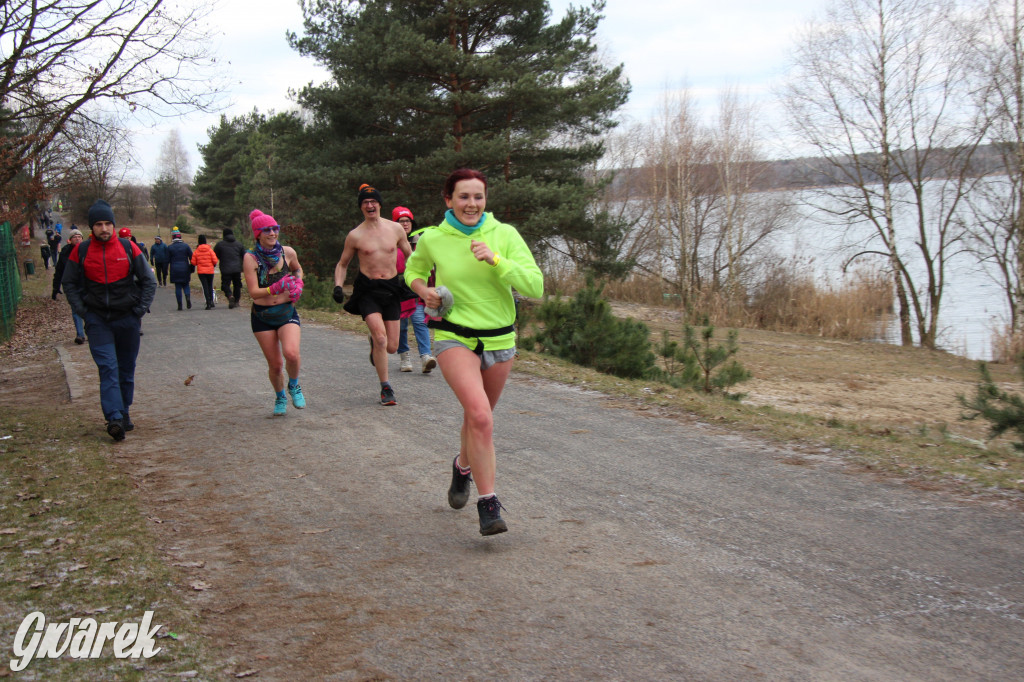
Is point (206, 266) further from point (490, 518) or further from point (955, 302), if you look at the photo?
point (955, 302)

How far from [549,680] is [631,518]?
1951mm

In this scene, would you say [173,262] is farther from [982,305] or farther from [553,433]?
[982,305]

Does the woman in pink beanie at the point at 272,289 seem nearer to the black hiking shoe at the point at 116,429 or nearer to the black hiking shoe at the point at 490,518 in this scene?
the black hiking shoe at the point at 116,429

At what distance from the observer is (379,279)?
877 centimetres

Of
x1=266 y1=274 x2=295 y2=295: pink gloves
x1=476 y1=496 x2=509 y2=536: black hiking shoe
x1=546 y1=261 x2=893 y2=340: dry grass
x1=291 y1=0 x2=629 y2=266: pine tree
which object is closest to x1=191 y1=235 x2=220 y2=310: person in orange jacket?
Answer: x1=291 y1=0 x2=629 y2=266: pine tree

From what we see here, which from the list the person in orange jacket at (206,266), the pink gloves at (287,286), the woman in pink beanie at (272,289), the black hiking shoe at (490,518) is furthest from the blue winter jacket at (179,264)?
the black hiking shoe at (490,518)

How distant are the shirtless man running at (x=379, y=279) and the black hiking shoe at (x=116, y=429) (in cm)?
248

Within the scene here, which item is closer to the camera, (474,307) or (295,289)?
(474,307)

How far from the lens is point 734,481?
5770mm

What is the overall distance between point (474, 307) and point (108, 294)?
14.7ft

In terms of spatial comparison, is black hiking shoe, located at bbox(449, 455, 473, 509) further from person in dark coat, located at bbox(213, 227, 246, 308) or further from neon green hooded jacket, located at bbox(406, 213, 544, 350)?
person in dark coat, located at bbox(213, 227, 246, 308)

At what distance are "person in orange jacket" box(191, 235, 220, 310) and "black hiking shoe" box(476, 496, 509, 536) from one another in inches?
756

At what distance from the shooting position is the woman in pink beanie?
7.65 metres

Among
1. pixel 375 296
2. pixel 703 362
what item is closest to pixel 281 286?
pixel 375 296
